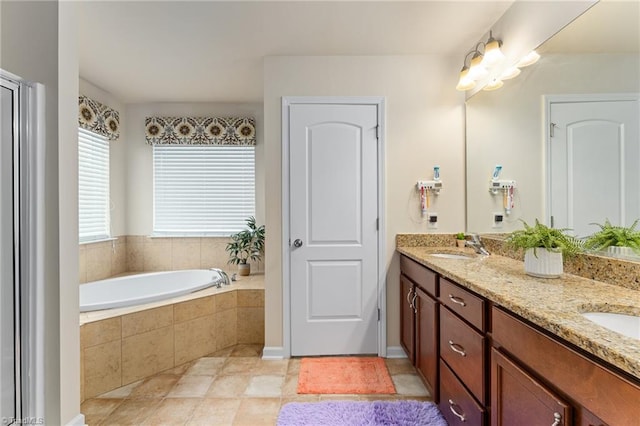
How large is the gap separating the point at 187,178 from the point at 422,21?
2.84 meters

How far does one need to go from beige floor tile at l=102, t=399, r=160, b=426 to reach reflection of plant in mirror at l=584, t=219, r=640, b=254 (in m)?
2.52

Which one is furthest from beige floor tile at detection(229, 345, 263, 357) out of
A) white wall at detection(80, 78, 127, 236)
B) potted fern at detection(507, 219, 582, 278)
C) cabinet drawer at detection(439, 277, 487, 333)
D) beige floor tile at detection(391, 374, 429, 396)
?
potted fern at detection(507, 219, 582, 278)

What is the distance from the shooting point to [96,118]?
9.80 ft

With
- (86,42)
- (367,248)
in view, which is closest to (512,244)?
(367,248)

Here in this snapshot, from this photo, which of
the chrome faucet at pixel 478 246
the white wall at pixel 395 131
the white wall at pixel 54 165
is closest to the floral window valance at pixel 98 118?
the white wall at pixel 54 165

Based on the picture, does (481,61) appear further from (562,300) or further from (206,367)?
(206,367)

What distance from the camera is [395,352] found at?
8.08ft

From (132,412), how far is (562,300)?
7.47 feet

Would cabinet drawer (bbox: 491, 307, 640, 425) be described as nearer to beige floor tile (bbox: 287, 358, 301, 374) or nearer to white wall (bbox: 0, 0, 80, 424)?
beige floor tile (bbox: 287, 358, 301, 374)

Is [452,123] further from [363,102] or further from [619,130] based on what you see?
[619,130]

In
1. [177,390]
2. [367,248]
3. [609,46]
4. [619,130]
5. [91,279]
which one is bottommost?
[177,390]

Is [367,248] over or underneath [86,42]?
underneath

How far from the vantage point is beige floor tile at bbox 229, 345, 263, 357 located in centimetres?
251

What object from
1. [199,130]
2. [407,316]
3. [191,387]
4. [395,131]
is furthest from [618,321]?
[199,130]
